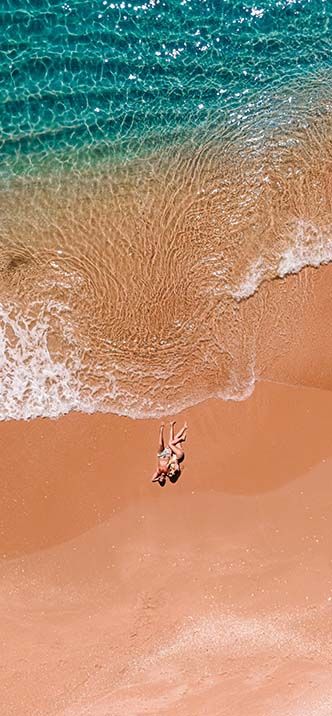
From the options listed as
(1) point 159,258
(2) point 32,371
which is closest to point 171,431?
(2) point 32,371

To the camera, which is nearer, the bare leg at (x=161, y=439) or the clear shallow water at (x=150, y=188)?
the bare leg at (x=161, y=439)

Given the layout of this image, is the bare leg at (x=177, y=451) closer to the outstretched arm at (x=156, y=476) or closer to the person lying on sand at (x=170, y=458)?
the person lying on sand at (x=170, y=458)

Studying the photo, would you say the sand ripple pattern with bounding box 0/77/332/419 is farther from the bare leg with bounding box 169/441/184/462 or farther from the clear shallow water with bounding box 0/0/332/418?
the bare leg with bounding box 169/441/184/462

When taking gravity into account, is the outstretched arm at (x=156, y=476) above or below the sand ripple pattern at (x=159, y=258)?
below

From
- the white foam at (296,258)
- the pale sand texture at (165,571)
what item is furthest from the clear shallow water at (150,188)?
the pale sand texture at (165,571)

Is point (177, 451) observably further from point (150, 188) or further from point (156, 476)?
point (150, 188)

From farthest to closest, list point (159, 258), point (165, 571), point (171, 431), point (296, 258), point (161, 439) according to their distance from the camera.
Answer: point (296, 258)
point (159, 258)
point (171, 431)
point (161, 439)
point (165, 571)

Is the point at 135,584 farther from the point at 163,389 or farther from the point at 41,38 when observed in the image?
the point at 41,38
